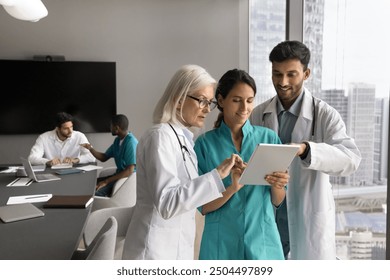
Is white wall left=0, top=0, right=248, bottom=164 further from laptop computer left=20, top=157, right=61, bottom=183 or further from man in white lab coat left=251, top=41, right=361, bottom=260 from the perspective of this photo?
man in white lab coat left=251, top=41, right=361, bottom=260

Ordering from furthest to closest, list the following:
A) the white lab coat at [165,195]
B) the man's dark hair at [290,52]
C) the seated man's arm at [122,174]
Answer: the seated man's arm at [122,174] < the man's dark hair at [290,52] < the white lab coat at [165,195]

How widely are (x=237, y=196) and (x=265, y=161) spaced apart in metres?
0.20

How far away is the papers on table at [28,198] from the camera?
1.99 meters

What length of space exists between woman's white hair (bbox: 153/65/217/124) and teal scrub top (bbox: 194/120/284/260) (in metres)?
0.19

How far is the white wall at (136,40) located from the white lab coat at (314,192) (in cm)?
304

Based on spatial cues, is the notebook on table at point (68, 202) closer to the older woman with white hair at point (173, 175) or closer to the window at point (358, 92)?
the older woman with white hair at point (173, 175)

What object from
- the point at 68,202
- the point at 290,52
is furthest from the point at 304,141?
the point at 68,202

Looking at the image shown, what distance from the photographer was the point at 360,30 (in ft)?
6.27

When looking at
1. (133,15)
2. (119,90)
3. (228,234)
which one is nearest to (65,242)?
(228,234)

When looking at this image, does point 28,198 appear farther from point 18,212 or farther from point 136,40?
point 136,40

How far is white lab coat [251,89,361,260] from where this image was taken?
1.50 meters

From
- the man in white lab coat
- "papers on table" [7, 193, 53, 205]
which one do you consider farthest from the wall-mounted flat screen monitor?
the man in white lab coat

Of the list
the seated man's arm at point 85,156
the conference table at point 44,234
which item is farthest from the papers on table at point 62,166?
the conference table at point 44,234

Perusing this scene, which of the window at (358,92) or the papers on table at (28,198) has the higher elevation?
the window at (358,92)
